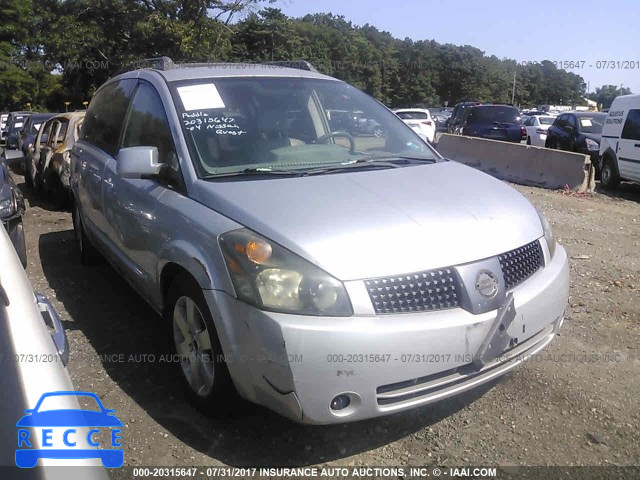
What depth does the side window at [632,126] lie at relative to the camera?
436 inches

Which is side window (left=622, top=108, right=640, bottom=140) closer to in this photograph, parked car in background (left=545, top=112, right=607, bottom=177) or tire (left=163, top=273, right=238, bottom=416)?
parked car in background (left=545, top=112, right=607, bottom=177)

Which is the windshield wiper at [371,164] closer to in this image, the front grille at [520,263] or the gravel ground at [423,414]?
the front grille at [520,263]

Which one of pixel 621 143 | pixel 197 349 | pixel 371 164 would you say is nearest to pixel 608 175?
pixel 621 143

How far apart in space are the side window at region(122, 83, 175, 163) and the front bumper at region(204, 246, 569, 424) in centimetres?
122

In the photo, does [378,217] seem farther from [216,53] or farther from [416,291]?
[216,53]

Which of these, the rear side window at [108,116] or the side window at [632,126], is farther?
the side window at [632,126]

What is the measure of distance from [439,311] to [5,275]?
170cm

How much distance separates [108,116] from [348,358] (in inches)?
135

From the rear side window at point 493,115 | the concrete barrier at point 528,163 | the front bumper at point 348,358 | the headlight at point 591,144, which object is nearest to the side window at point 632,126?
the concrete barrier at point 528,163

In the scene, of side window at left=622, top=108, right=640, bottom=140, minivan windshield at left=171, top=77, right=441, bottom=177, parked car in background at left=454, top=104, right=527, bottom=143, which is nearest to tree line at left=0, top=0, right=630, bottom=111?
parked car in background at left=454, top=104, right=527, bottom=143

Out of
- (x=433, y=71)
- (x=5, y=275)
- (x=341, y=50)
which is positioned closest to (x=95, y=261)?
(x=5, y=275)

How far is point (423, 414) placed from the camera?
3.29m

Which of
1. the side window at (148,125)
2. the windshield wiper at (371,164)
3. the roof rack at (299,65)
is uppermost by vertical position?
the roof rack at (299,65)

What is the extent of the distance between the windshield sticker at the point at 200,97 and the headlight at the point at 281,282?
1.32 meters
